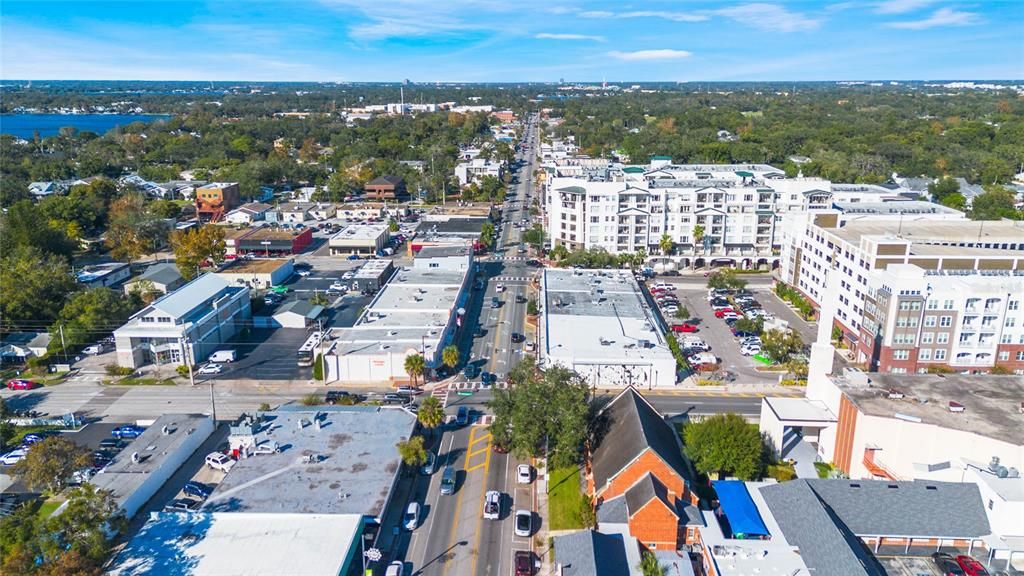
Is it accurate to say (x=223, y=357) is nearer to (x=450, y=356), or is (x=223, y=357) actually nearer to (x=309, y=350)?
(x=309, y=350)

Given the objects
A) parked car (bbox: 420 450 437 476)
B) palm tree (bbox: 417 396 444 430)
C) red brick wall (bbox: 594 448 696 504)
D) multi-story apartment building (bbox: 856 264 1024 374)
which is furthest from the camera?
multi-story apartment building (bbox: 856 264 1024 374)

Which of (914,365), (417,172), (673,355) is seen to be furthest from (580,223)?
(417,172)

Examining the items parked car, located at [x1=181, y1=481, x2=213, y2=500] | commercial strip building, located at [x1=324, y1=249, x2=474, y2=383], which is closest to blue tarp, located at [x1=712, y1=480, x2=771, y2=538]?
commercial strip building, located at [x1=324, y1=249, x2=474, y2=383]

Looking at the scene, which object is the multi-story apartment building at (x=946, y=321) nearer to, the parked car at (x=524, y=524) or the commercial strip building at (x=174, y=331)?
the parked car at (x=524, y=524)

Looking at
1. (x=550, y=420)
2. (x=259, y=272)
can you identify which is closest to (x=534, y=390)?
(x=550, y=420)

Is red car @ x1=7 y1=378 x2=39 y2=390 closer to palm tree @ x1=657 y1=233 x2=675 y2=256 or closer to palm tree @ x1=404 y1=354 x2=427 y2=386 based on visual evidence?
palm tree @ x1=404 y1=354 x2=427 y2=386
